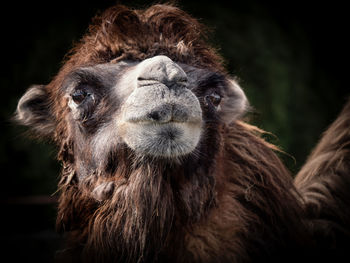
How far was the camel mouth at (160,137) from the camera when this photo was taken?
2.23m

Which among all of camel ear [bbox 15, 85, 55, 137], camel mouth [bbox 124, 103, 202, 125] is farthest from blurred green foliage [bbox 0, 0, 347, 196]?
camel mouth [bbox 124, 103, 202, 125]

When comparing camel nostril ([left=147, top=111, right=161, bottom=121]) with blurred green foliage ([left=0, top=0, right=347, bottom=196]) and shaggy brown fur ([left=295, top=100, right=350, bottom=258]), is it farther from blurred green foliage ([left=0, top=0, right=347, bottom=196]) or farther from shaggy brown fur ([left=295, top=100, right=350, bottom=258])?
blurred green foliage ([left=0, top=0, right=347, bottom=196])

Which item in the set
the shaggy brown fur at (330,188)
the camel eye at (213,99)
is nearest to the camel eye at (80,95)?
the camel eye at (213,99)

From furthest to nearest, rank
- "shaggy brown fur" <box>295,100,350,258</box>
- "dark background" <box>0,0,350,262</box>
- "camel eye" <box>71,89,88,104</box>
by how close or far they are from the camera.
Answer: "dark background" <box>0,0,350,262</box> < "shaggy brown fur" <box>295,100,350,258</box> < "camel eye" <box>71,89,88,104</box>

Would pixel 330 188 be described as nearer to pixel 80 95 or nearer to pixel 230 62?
pixel 80 95

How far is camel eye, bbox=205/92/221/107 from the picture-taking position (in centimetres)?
274

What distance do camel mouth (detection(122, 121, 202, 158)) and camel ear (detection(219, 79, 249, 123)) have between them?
2.77 ft

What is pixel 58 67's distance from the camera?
7.03 metres

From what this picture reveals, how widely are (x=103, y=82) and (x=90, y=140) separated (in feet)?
1.28

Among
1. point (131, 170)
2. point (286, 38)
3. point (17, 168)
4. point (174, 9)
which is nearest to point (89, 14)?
point (17, 168)

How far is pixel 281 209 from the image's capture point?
301 cm

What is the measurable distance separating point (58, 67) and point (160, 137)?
5306 millimetres

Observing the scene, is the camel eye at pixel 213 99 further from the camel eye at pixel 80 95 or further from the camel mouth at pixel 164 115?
the camel eye at pixel 80 95

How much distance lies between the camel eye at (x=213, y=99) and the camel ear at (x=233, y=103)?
0.85ft
